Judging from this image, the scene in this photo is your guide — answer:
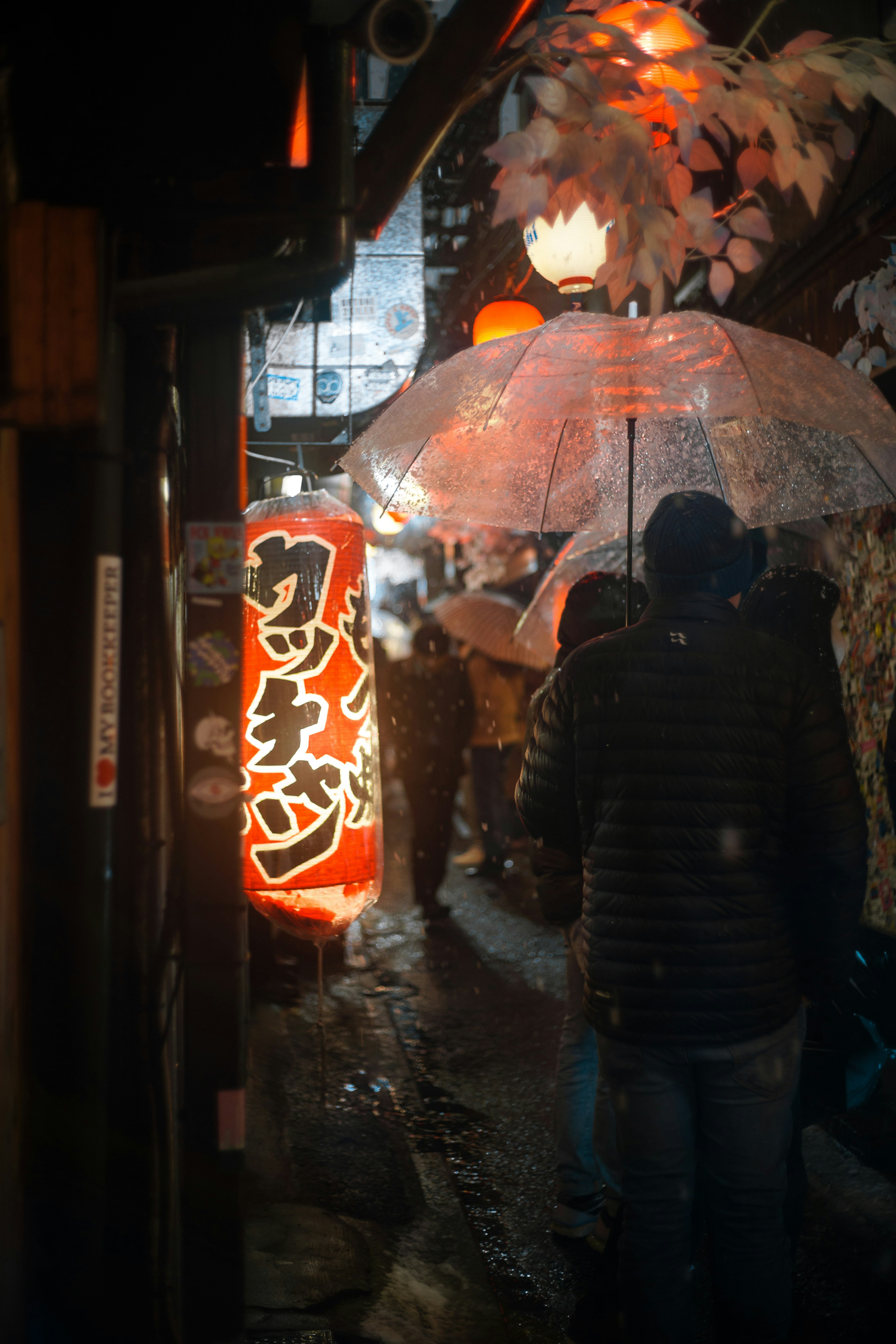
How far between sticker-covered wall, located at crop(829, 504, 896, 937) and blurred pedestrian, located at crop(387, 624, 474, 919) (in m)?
3.81

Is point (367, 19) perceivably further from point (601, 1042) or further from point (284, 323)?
point (284, 323)

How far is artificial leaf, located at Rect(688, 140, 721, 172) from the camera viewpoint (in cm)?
377

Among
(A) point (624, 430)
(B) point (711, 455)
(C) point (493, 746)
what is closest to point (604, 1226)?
(B) point (711, 455)

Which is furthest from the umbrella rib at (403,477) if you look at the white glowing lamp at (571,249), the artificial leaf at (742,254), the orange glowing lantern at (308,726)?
the artificial leaf at (742,254)

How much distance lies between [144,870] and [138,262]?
1374 mm

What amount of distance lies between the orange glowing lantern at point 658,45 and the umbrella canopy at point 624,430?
2.39ft

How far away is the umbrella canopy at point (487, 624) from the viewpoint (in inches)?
432

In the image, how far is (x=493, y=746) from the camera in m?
11.3

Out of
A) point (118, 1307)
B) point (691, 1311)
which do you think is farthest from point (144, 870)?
point (691, 1311)

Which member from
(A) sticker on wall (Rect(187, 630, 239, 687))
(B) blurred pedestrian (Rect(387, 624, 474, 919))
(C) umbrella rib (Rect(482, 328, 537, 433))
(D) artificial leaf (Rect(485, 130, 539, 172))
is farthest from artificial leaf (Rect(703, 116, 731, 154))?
(B) blurred pedestrian (Rect(387, 624, 474, 919))

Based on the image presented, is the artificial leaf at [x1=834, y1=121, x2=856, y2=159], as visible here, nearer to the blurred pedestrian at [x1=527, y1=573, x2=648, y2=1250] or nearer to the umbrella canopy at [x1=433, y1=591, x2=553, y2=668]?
the blurred pedestrian at [x1=527, y1=573, x2=648, y2=1250]

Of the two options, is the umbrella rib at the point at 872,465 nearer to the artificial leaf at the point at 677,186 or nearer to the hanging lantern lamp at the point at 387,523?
the artificial leaf at the point at 677,186

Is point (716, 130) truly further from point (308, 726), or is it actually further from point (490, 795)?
point (490, 795)

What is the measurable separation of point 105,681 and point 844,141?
3.63 metres
